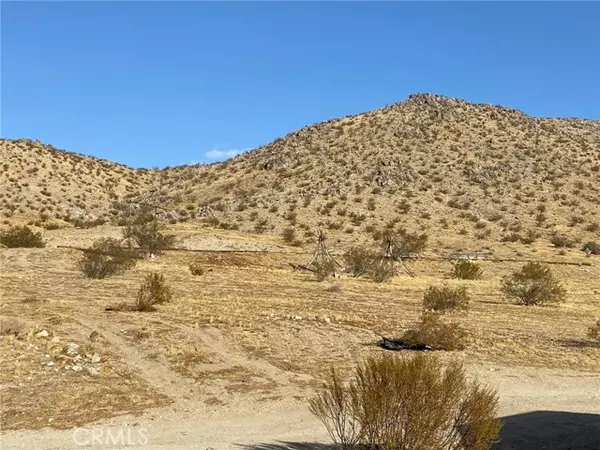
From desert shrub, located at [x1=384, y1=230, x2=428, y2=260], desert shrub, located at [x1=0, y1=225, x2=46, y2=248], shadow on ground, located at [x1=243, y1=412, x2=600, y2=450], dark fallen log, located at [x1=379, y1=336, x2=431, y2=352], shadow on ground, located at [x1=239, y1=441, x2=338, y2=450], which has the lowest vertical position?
shadow on ground, located at [x1=239, y1=441, x2=338, y2=450]

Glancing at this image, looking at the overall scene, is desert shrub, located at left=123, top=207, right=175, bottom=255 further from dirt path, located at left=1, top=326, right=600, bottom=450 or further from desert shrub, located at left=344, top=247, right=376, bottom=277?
dirt path, located at left=1, top=326, right=600, bottom=450

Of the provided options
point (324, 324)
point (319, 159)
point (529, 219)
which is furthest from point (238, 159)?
point (324, 324)

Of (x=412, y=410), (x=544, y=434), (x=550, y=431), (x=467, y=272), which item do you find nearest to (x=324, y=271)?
(x=467, y=272)

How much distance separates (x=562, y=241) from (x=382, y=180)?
734 inches

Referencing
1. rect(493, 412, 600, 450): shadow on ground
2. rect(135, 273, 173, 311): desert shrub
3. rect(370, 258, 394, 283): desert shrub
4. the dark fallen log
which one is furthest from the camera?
rect(370, 258, 394, 283): desert shrub

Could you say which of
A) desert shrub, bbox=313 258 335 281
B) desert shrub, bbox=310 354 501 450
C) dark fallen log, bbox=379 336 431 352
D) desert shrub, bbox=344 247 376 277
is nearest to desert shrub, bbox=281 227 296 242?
desert shrub, bbox=344 247 376 277

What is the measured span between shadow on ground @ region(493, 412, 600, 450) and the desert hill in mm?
36050

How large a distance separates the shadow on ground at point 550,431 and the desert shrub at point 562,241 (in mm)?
38500

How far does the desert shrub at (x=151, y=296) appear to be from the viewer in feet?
59.8

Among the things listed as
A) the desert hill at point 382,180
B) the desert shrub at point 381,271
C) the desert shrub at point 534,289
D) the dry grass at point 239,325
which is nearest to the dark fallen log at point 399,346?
the dry grass at point 239,325

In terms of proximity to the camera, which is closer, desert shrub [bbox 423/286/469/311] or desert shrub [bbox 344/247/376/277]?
desert shrub [bbox 423/286/469/311]

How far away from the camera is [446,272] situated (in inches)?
1395

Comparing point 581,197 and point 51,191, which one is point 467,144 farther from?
point 51,191

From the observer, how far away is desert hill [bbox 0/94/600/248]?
5262 cm
